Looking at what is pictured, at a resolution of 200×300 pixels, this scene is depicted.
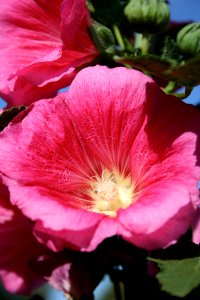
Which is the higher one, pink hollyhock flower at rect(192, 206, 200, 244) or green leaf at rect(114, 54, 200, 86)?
green leaf at rect(114, 54, 200, 86)

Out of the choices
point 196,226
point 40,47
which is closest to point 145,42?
point 40,47

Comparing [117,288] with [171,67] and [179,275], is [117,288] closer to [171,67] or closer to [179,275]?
[179,275]

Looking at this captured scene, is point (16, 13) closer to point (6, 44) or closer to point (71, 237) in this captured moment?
point (6, 44)

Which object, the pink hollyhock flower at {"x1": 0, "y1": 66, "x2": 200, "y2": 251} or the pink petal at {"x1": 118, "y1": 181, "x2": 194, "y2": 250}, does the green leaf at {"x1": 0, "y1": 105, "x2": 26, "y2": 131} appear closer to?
the pink hollyhock flower at {"x1": 0, "y1": 66, "x2": 200, "y2": 251}

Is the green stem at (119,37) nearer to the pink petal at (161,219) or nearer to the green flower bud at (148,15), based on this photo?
the green flower bud at (148,15)

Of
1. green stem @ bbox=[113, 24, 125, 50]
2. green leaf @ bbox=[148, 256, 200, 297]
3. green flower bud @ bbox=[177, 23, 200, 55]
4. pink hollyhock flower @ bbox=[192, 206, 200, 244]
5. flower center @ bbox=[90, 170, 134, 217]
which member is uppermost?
green flower bud @ bbox=[177, 23, 200, 55]

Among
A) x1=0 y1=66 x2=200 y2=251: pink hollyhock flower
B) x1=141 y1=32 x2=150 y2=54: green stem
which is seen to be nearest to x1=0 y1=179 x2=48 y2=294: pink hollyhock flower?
x1=0 y1=66 x2=200 y2=251: pink hollyhock flower

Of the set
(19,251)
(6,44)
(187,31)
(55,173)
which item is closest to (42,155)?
(55,173)
